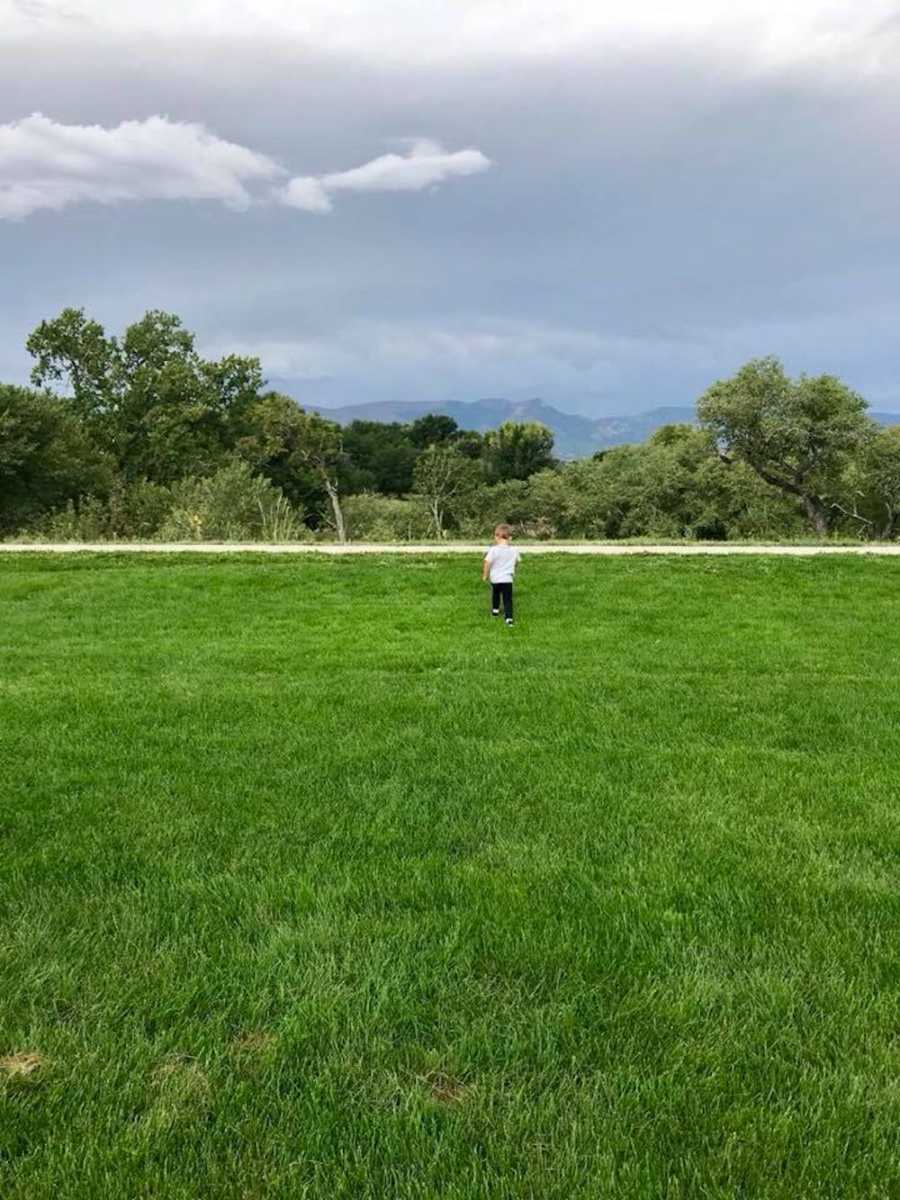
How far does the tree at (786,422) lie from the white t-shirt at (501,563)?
76.5 feet

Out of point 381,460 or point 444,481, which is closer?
point 444,481

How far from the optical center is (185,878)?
13.1ft

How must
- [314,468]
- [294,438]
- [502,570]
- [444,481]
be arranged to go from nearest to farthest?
[502,570] < [294,438] < [314,468] < [444,481]

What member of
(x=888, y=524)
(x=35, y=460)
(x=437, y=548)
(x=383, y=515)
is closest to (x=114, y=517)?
(x=35, y=460)

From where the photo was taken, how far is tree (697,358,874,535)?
32.2 m

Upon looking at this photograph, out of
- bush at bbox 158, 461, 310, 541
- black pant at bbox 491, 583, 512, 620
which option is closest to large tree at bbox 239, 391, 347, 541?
bush at bbox 158, 461, 310, 541

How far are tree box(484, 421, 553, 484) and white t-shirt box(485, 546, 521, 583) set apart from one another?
6387cm

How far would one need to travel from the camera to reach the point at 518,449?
81250mm

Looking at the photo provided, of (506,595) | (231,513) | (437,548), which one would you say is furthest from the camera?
(231,513)

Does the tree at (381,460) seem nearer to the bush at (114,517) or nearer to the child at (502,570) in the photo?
the bush at (114,517)

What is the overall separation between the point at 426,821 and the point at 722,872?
1522 mm

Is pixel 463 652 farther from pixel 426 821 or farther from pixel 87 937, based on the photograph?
pixel 87 937

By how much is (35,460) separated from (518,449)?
51.4 metres

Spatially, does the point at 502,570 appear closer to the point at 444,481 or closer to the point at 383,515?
the point at 383,515
